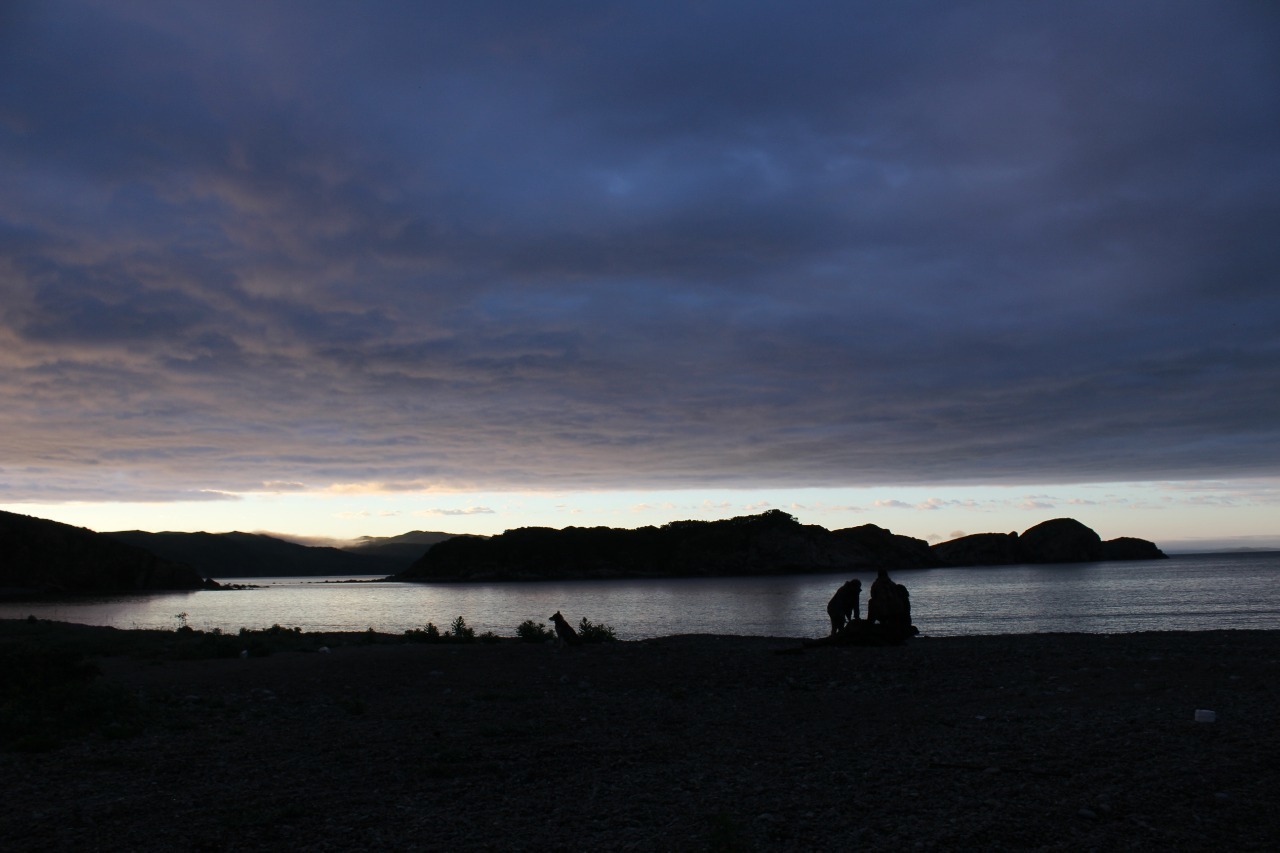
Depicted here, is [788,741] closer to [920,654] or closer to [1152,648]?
[920,654]

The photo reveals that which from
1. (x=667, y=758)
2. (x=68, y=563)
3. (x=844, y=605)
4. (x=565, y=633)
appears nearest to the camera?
(x=667, y=758)

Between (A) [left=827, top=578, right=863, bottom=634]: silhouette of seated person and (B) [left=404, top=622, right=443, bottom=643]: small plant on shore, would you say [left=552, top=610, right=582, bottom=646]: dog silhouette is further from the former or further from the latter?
(A) [left=827, top=578, right=863, bottom=634]: silhouette of seated person

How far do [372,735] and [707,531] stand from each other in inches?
6632

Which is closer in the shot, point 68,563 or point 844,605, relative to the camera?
point 844,605

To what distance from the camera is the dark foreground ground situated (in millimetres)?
6746

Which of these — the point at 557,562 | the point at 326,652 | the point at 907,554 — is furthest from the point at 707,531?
the point at 326,652

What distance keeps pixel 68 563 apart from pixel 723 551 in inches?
4363

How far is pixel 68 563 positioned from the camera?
114m

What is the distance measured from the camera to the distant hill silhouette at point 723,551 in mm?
164500

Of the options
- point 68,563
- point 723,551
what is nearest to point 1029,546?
point 723,551

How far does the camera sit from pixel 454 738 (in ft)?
35.1

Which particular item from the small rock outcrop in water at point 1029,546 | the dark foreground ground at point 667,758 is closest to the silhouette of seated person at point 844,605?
the dark foreground ground at point 667,758

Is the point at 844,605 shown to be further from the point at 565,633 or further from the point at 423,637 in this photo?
the point at 423,637

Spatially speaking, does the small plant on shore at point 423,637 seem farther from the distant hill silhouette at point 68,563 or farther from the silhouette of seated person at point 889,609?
the distant hill silhouette at point 68,563
